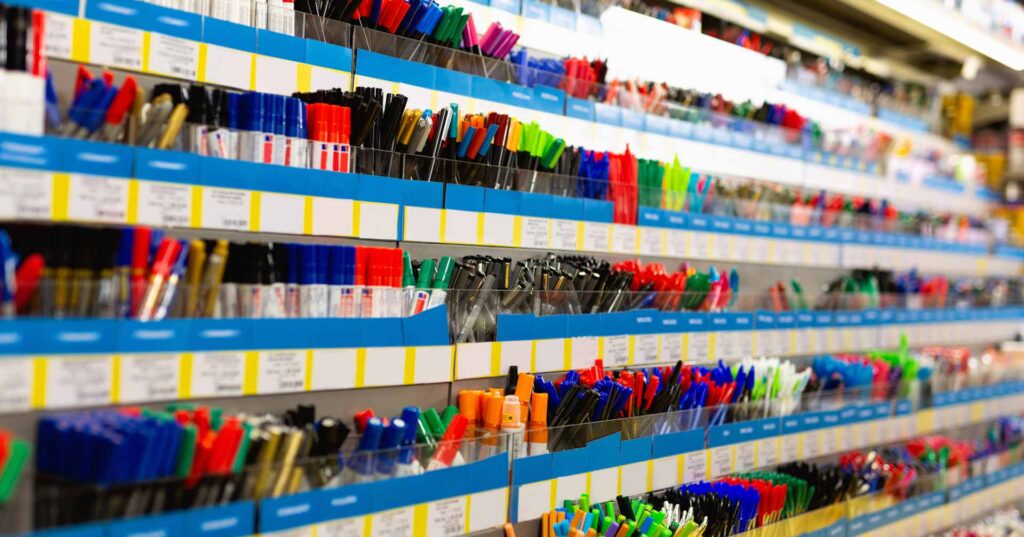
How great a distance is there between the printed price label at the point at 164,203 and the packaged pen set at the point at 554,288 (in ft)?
2.49

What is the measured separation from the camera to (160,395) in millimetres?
2252

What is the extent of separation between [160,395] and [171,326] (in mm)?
169

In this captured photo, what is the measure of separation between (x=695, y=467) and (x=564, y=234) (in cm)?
113

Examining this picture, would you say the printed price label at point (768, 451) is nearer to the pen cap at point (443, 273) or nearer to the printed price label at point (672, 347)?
the printed price label at point (672, 347)

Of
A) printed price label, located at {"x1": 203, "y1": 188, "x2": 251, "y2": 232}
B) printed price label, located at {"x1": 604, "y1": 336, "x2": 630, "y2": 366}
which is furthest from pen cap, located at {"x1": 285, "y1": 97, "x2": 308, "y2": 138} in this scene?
printed price label, located at {"x1": 604, "y1": 336, "x2": 630, "y2": 366}

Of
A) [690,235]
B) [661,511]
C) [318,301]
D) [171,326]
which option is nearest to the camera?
[171,326]

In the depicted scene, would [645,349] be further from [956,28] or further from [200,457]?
[956,28]

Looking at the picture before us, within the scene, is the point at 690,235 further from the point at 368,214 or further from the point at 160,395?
the point at 160,395

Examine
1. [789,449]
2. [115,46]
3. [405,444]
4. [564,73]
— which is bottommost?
[789,449]

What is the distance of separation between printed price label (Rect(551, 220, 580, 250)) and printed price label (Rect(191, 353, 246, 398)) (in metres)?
1.46

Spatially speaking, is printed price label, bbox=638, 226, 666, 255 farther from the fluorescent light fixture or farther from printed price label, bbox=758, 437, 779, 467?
the fluorescent light fixture

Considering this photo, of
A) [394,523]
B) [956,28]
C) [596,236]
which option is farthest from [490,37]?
[956,28]

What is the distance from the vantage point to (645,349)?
3875 mm

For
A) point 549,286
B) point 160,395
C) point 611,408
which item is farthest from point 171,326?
point 611,408
